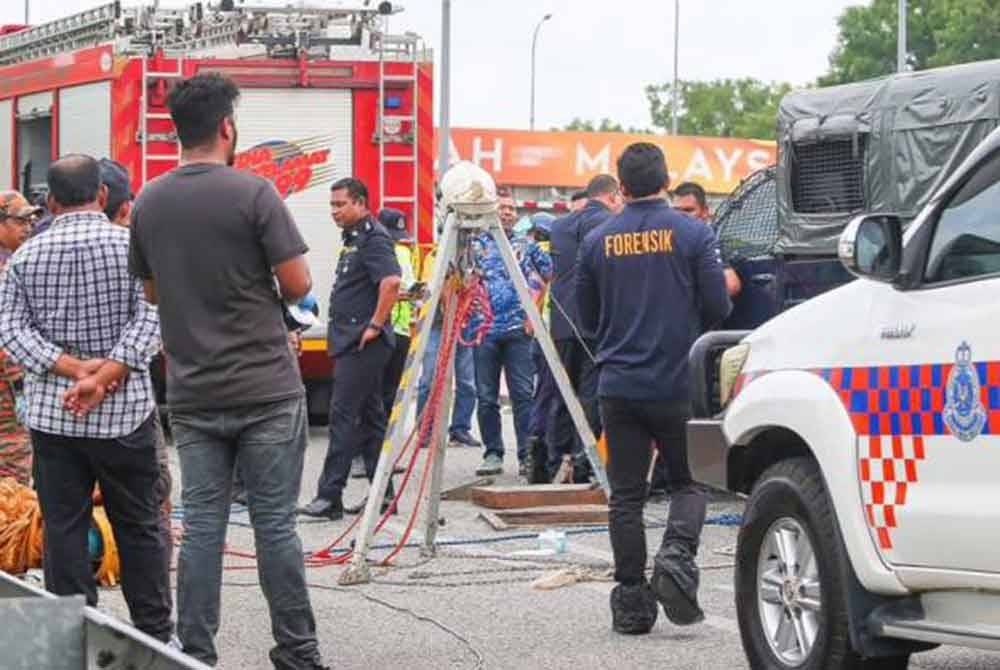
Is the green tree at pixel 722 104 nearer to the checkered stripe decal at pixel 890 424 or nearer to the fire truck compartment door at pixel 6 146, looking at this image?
the fire truck compartment door at pixel 6 146

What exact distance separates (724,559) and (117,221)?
149 inches

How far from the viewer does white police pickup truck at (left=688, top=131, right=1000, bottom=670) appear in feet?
21.2

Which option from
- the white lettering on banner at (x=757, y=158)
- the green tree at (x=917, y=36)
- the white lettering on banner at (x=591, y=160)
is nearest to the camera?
the white lettering on banner at (x=591, y=160)

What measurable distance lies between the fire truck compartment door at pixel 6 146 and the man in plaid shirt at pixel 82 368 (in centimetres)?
1372

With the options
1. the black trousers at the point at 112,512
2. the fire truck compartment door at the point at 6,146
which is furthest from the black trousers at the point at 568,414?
the fire truck compartment door at the point at 6,146

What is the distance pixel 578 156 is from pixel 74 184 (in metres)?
50.3

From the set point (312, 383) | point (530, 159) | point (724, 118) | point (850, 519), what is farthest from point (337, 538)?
point (724, 118)

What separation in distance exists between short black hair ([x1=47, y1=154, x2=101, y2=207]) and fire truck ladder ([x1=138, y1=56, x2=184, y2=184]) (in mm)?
10335

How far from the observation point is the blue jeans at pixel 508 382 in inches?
618

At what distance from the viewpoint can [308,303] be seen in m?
11.7

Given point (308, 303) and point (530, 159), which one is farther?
point (530, 159)

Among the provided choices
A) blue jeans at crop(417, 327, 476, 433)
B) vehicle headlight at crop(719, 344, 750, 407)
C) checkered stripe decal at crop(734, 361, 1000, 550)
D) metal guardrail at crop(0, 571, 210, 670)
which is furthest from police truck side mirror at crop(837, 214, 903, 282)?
blue jeans at crop(417, 327, 476, 433)

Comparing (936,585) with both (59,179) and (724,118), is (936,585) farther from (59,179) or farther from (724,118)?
(724,118)

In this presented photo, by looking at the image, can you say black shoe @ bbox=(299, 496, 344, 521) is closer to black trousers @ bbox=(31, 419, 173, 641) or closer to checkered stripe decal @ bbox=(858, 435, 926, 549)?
black trousers @ bbox=(31, 419, 173, 641)
